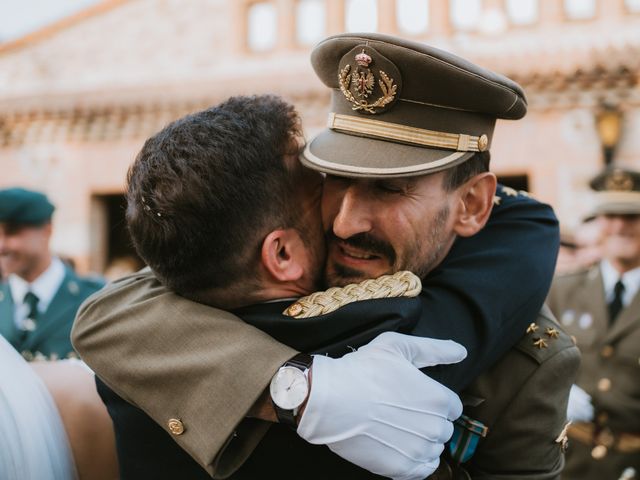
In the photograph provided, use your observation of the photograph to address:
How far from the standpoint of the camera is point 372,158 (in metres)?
1.60

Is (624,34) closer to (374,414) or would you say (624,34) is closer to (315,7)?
(315,7)

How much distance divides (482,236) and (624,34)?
36.6 ft

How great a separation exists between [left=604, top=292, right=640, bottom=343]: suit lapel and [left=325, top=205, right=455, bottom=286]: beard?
109 inches

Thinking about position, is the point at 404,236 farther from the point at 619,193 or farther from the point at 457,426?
the point at 619,193

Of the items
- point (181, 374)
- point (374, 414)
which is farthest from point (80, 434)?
point (374, 414)

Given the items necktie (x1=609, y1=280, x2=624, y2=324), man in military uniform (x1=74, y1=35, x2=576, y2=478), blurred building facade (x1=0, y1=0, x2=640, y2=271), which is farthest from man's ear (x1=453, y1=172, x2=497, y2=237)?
blurred building facade (x1=0, y1=0, x2=640, y2=271)

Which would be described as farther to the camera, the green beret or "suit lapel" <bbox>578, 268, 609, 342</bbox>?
the green beret

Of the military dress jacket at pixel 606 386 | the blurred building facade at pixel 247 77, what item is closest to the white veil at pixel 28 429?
the military dress jacket at pixel 606 386

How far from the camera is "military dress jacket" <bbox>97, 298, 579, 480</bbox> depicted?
1.37 meters

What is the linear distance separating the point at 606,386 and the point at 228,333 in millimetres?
3185

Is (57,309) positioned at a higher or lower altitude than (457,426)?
lower

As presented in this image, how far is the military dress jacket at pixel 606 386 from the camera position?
3.78 metres

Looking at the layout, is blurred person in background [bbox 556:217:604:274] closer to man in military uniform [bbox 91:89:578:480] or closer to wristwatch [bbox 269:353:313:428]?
man in military uniform [bbox 91:89:578:480]

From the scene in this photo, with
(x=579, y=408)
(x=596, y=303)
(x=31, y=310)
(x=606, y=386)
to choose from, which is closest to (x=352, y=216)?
(x=579, y=408)
